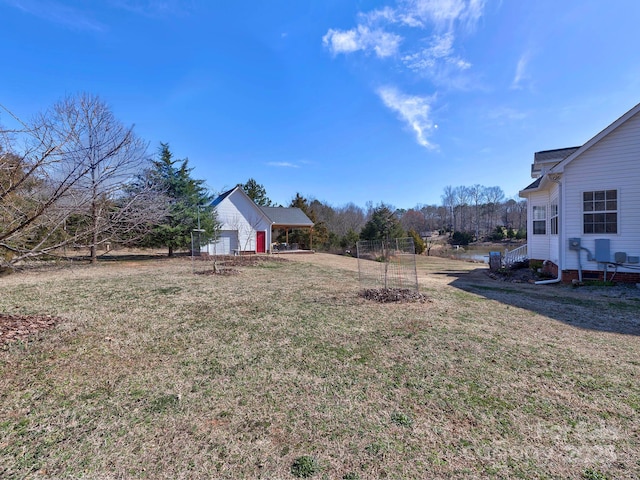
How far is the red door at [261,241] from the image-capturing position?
22.5 metres

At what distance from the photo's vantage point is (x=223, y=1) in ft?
26.6

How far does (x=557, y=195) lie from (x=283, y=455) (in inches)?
453

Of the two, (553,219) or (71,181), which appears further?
(553,219)

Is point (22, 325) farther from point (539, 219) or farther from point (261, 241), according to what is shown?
point (261, 241)

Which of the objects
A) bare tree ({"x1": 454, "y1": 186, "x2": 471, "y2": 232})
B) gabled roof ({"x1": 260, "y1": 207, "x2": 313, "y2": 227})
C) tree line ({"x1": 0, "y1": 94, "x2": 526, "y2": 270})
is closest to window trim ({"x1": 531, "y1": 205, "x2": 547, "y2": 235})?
tree line ({"x1": 0, "y1": 94, "x2": 526, "y2": 270})

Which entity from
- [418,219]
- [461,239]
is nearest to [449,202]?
[418,219]

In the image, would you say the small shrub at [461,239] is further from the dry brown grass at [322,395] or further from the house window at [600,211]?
the dry brown grass at [322,395]

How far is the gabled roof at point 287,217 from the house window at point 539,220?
15530 mm

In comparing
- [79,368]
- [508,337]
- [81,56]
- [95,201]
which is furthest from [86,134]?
[81,56]

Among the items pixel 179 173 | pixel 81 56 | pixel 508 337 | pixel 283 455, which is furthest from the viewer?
pixel 179 173

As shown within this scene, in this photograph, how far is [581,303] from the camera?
257 inches

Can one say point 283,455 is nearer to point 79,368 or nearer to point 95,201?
point 79,368

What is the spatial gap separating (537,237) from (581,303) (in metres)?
6.58

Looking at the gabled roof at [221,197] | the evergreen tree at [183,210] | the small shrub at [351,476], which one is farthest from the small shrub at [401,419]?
the gabled roof at [221,197]
